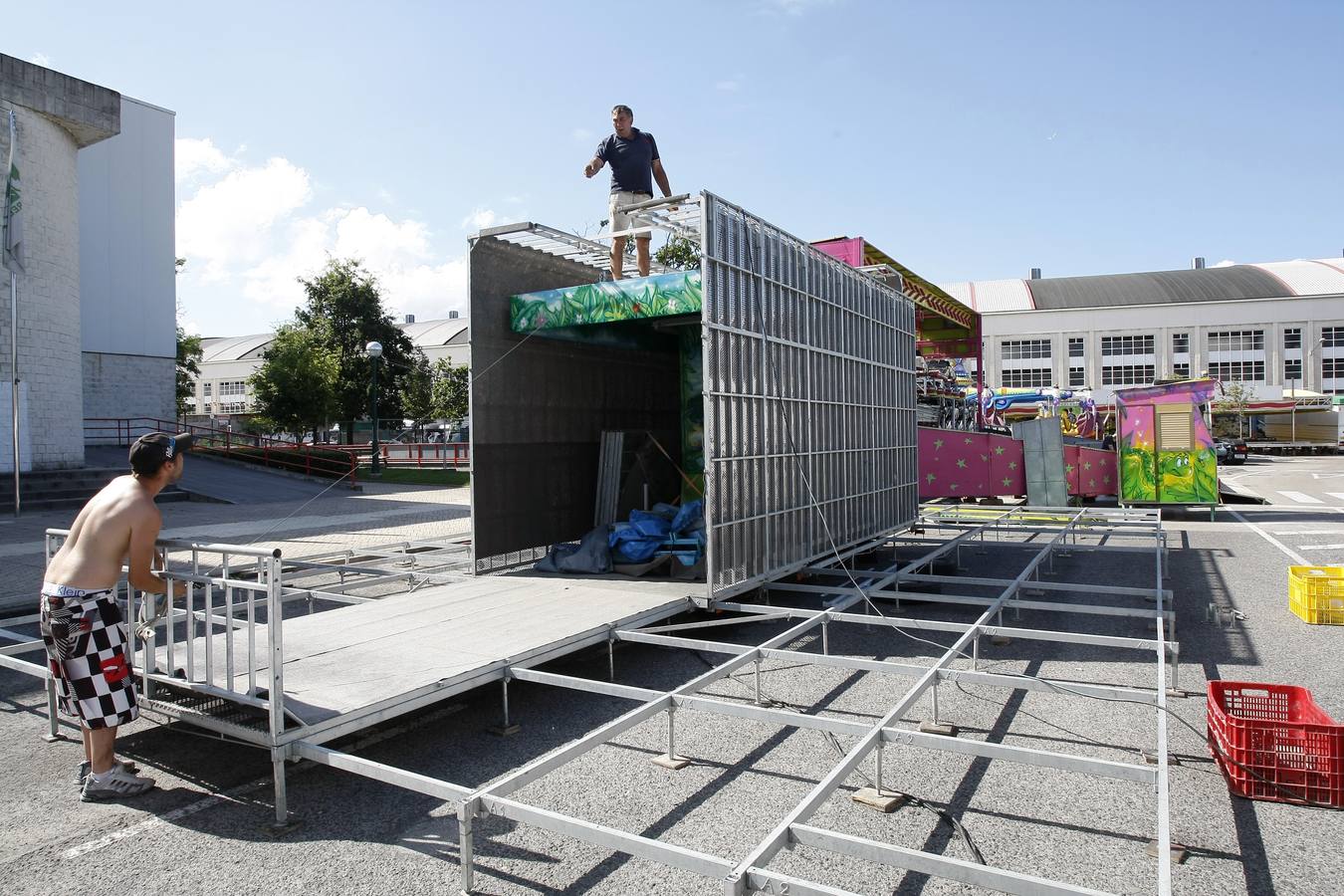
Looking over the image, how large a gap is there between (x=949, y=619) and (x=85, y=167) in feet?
108

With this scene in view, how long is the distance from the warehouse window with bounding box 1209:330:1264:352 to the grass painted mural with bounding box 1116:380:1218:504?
2055 inches

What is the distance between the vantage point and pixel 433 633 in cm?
600

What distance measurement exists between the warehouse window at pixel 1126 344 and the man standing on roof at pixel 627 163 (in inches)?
2489

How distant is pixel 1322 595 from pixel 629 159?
7936mm

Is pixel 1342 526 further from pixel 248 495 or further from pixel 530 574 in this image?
pixel 248 495

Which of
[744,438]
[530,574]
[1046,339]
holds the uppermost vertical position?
[1046,339]

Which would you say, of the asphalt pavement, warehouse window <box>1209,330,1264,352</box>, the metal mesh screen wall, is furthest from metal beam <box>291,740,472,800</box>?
warehouse window <box>1209,330,1264,352</box>

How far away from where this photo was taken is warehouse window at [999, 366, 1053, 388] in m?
64.8

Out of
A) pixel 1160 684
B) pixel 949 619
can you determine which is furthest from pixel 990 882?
pixel 949 619

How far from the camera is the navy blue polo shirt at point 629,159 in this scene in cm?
898

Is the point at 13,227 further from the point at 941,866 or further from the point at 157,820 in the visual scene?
the point at 941,866

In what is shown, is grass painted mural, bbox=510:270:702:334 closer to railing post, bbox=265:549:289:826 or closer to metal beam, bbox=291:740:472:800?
railing post, bbox=265:549:289:826

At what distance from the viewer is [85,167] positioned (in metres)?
29.5

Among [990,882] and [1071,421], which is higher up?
[1071,421]
